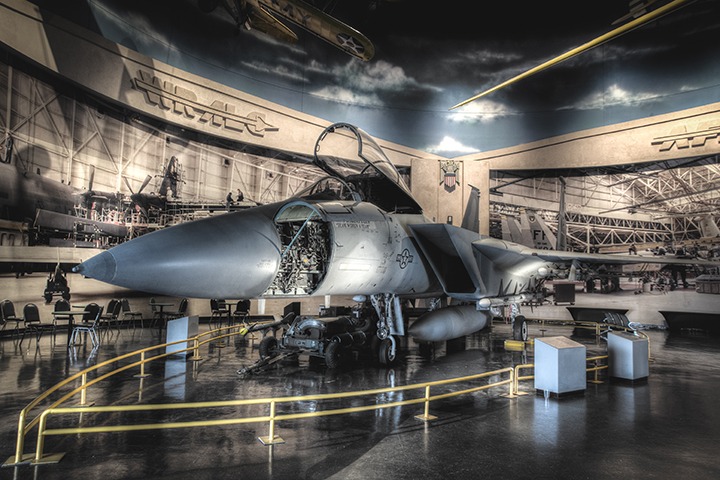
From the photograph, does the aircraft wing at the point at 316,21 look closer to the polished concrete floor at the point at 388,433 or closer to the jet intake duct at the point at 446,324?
the jet intake duct at the point at 446,324

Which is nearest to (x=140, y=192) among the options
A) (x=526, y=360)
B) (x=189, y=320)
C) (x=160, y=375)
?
(x=189, y=320)

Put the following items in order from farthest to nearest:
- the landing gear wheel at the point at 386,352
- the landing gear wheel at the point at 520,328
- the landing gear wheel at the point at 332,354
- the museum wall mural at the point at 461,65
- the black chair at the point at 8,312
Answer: the museum wall mural at the point at 461,65 < the landing gear wheel at the point at 520,328 < the black chair at the point at 8,312 < the landing gear wheel at the point at 386,352 < the landing gear wheel at the point at 332,354

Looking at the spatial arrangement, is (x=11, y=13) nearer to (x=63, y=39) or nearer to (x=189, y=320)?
(x=63, y=39)

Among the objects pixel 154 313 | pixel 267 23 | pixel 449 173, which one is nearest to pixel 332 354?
pixel 154 313

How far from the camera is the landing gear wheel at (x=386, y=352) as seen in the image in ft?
23.0

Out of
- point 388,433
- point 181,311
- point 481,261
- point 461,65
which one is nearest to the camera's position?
point 388,433

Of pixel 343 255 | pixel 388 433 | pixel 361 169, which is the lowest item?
pixel 388 433

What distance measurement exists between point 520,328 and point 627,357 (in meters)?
3.49

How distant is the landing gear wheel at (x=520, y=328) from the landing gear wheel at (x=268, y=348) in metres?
5.68

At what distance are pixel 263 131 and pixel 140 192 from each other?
4.19 m

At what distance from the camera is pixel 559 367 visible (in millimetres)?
5305

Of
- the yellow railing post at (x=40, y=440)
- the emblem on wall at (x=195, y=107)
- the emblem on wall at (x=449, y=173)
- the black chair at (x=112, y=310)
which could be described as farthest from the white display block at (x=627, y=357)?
the emblem on wall at (x=195, y=107)

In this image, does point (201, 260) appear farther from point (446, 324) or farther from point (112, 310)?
point (112, 310)

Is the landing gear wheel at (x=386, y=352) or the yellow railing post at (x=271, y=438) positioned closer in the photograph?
the yellow railing post at (x=271, y=438)
